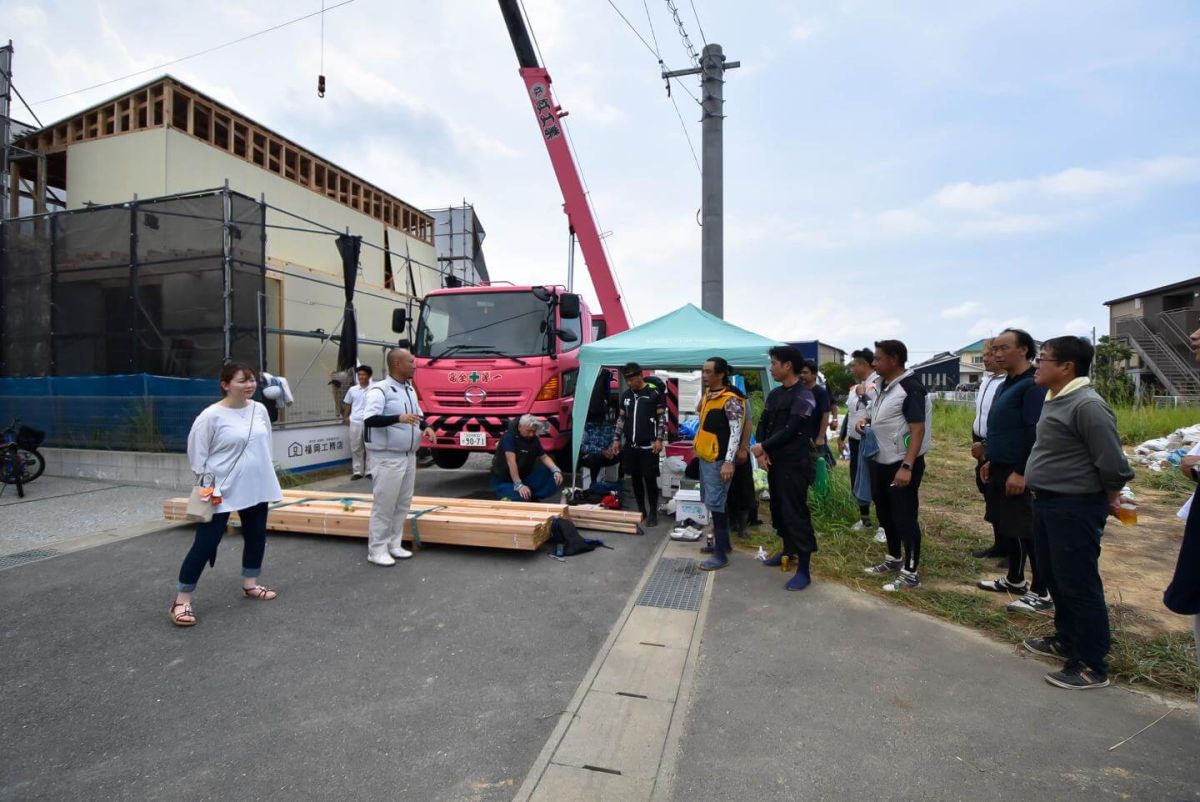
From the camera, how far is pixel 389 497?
5008mm

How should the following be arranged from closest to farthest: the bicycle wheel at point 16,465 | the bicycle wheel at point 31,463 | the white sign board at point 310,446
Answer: the bicycle wheel at point 16,465 → the bicycle wheel at point 31,463 → the white sign board at point 310,446


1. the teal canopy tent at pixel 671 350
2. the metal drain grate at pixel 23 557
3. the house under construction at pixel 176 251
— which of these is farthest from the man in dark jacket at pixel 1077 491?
the house under construction at pixel 176 251

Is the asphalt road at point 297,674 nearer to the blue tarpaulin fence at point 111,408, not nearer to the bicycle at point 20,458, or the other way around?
the blue tarpaulin fence at point 111,408

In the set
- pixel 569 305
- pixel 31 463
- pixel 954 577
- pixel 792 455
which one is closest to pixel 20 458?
pixel 31 463

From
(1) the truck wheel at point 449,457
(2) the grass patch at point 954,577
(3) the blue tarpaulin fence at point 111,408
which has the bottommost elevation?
A: (2) the grass patch at point 954,577

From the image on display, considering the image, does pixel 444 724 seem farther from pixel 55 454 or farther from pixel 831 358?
pixel 831 358

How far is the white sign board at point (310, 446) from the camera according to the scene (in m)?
8.76

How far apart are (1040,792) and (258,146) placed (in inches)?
628

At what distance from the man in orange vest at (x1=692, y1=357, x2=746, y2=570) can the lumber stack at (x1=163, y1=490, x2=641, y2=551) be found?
1268 mm

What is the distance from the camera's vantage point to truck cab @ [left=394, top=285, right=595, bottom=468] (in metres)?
7.66

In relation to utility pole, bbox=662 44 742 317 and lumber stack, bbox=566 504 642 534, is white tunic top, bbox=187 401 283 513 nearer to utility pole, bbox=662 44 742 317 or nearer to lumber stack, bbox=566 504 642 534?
lumber stack, bbox=566 504 642 534

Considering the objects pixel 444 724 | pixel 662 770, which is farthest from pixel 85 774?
pixel 662 770

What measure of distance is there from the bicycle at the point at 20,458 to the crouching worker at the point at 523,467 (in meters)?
6.19

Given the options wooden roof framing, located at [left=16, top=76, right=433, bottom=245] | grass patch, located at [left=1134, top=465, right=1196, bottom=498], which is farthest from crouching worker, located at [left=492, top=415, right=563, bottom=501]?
wooden roof framing, located at [left=16, top=76, right=433, bottom=245]
